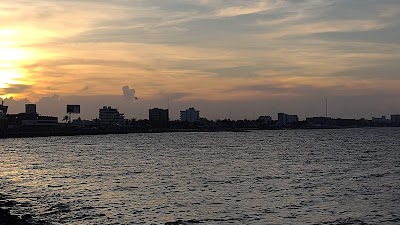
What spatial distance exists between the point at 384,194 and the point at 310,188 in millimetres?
7666

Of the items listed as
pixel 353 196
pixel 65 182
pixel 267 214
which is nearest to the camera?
pixel 267 214

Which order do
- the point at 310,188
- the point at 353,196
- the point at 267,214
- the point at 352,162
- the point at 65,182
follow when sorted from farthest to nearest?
1. the point at 352,162
2. the point at 65,182
3. the point at 310,188
4. the point at 353,196
5. the point at 267,214

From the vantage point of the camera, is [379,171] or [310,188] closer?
[310,188]

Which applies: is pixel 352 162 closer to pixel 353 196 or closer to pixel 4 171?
pixel 353 196

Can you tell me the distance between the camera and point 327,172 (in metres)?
71.6

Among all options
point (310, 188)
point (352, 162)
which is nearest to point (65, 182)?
point (310, 188)

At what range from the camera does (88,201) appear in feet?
151

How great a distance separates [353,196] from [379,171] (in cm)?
2580

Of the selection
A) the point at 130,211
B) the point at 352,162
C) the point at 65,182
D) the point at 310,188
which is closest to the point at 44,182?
the point at 65,182

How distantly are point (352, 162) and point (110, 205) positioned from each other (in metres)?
54.4

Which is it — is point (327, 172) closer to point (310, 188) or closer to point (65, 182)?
point (310, 188)

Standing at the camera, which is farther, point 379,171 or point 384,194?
point 379,171

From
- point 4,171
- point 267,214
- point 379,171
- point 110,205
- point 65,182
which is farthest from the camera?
point 4,171

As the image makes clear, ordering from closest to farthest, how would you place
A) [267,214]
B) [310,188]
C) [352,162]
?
[267,214], [310,188], [352,162]
